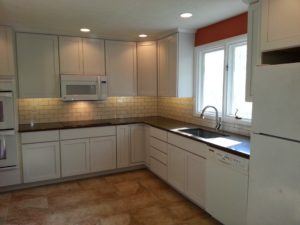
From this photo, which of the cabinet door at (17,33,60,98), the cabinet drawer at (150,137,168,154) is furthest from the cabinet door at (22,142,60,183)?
the cabinet drawer at (150,137,168,154)

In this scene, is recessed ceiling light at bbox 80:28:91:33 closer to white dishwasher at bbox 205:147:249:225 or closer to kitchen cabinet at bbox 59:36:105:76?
kitchen cabinet at bbox 59:36:105:76

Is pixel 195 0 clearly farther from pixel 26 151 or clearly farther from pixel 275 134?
pixel 26 151

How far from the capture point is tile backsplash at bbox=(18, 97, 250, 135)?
402 cm

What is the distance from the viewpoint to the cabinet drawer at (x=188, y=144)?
9.20ft

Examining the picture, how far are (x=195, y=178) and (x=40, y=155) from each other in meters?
2.36

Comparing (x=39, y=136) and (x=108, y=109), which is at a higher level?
(x=108, y=109)

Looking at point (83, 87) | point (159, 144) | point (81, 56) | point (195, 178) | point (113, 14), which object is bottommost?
point (195, 178)

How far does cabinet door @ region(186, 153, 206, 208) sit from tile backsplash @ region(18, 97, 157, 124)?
6.74 feet

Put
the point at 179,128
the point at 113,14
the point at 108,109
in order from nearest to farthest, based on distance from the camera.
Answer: the point at 113,14 < the point at 179,128 < the point at 108,109

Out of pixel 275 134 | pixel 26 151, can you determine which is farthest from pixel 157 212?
pixel 26 151

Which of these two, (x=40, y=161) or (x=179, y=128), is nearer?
(x=179, y=128)

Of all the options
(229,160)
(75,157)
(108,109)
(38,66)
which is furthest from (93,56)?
(229,160)

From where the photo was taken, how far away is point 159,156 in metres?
3.84

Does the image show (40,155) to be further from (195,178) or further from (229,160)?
(229,160)
